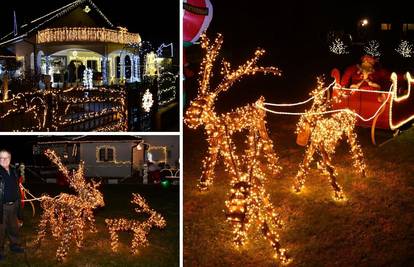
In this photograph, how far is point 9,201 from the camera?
4.36 meters

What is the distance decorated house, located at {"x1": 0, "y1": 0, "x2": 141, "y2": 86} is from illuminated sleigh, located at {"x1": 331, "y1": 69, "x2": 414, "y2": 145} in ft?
33.4

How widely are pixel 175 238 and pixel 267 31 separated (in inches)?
365

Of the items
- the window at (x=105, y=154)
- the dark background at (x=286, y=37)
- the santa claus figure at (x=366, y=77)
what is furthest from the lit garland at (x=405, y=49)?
the window at (x=105, y=154)

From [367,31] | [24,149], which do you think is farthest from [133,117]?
[367,31]

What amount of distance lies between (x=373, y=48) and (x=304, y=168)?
15.8m

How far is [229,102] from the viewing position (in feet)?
37.4

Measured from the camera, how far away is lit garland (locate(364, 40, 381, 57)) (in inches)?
768

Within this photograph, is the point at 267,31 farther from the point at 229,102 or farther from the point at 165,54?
the point at 165,54

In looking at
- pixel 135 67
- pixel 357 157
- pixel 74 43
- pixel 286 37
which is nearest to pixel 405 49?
pixel 286 37

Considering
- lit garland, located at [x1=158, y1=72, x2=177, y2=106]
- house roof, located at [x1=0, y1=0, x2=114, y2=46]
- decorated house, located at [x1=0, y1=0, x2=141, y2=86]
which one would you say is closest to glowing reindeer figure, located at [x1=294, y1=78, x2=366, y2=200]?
lit garland, located at [x1=158, y1=72, x2=177, y2=106]

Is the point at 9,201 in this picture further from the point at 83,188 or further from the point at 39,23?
the point at 39,23

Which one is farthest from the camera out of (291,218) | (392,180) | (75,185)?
(392,180)

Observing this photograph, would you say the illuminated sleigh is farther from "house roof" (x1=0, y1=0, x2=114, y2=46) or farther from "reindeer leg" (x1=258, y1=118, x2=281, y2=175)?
"house roof" (x1=0, y1=0, x2=114, y2=46)

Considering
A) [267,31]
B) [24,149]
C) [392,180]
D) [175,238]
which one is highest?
[267,31]
